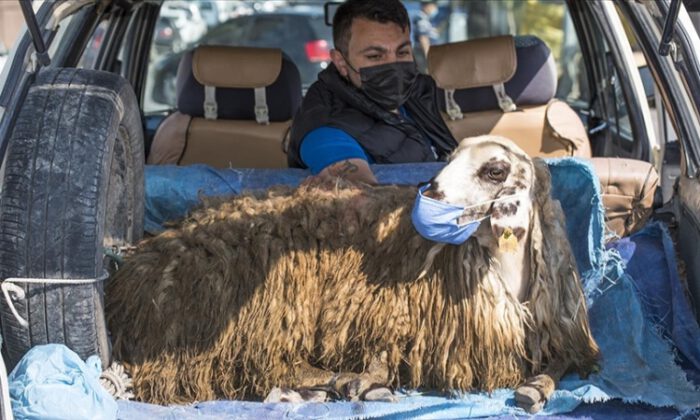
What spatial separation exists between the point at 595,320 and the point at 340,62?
169 centimetres

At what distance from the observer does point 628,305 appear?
4195 millimetres

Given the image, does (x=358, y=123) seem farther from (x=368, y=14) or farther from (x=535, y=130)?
(x=535, y=130)

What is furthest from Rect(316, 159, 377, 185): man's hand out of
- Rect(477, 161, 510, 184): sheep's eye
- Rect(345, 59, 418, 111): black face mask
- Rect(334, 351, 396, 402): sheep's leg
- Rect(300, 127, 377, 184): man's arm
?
Rect(334, 351, 396, 402): sheep's leg

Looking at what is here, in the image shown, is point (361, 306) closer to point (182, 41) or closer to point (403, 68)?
point (403, 68)

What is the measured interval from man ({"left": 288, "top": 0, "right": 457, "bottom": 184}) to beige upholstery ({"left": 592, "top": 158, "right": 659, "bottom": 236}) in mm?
882

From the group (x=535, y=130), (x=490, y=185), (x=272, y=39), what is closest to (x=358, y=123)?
(x=490, y=185)

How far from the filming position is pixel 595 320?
14.0 ft

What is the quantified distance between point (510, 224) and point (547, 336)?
1.48 feet

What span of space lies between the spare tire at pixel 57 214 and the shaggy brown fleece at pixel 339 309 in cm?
27

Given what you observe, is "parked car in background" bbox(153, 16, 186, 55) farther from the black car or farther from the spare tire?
the spare tire

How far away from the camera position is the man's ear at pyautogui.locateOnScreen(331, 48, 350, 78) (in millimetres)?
5070

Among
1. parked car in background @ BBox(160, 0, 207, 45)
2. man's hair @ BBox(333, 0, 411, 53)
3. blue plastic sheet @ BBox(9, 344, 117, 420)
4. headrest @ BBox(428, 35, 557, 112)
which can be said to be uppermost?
man's hair @ BBox(333, 0, 411, 53)

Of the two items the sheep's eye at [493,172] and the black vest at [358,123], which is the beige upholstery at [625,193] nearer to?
the black vest at [358,123]

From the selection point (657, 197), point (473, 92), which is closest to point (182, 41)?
point (473, 92)
